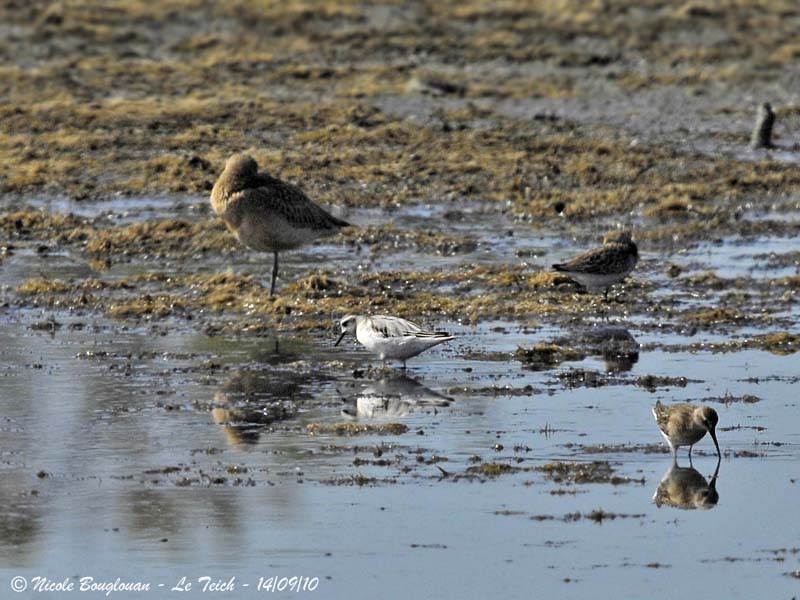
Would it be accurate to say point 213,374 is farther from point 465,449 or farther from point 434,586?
point 434,586

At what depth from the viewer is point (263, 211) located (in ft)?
55.6

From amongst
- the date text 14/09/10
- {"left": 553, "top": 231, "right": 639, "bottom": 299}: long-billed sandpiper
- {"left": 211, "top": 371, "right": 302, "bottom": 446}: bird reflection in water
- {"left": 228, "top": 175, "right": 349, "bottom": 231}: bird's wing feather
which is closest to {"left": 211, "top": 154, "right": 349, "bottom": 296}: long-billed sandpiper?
{"left": 228, "top": 175, "right": 349, "bottom": 231}: bird's wing feather

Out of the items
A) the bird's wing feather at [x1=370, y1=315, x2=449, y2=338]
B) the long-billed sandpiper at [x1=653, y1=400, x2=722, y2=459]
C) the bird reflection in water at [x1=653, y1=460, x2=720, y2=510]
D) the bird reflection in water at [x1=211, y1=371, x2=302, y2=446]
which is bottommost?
the bird reflection in water at [x1=211, y1=371, x2=302, y2=446]

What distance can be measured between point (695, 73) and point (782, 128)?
5319 millimetres

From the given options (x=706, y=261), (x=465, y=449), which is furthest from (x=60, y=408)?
(x=706, y=261)

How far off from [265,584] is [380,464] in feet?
7.28

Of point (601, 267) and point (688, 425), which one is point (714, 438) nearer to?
point (688, 425)

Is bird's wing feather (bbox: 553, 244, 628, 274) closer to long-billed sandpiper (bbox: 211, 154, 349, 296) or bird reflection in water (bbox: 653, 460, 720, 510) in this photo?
long-billed sandpiper (bbox: 211, 154, 349, 296)

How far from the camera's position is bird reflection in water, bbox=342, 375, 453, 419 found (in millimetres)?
12468

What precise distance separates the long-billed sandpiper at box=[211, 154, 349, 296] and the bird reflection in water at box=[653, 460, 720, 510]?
6628 mm

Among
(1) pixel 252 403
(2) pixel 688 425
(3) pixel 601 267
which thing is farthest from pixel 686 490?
(3) pixel 601 267

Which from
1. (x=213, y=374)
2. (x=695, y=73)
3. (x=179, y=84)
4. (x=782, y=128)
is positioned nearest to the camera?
(x=213, y=374)

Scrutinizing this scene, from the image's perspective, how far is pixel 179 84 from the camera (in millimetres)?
31672

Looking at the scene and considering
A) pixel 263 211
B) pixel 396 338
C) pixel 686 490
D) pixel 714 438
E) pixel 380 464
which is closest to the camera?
pixel 686 490
